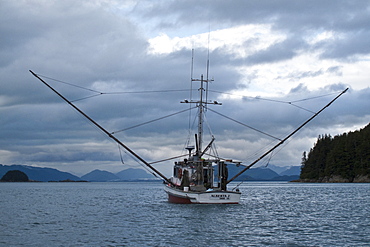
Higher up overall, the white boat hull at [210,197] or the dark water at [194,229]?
the white boat hull at [210,197]

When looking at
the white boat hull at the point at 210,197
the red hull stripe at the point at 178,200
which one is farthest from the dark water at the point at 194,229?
the red hull stripe at the point at 178,200

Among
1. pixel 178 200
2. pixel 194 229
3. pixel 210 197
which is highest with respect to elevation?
pixel 210 197

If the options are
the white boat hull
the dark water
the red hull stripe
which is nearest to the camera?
the dark water

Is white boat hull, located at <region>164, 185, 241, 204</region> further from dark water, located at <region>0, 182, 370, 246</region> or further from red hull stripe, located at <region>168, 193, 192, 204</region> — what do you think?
dark water, located at <region>0, 182, 370, 246</region>

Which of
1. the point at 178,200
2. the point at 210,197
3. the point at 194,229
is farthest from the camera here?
the point at 178,200

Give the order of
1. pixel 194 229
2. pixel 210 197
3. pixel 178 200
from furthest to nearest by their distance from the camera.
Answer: pixel 178 200 < pixel 210 197 < pixel 194 229

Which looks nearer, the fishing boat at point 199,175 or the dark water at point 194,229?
the dark water at point 194,229

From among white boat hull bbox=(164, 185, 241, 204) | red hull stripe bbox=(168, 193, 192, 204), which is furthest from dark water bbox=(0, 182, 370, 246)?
red hull stripe bbox=(168, 193, 192, 204)

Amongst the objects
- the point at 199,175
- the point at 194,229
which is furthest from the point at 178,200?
the point at 194,229

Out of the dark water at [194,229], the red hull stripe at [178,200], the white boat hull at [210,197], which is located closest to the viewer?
the dark water at [194,229]

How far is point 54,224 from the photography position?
1836 inches

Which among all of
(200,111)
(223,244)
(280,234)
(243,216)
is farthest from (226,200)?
(223,244)

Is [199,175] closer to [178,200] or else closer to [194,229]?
[178,200]

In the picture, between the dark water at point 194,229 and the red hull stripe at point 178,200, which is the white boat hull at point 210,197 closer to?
the red hull stripe at point 178,200
